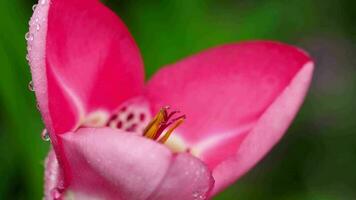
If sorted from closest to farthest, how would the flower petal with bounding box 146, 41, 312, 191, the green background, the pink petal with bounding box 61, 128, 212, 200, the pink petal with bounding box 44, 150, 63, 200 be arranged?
the pink petal with bounding box 61, 128, 212, 200 < the pink petal with bounding box 44, 150, 63, 200 < the flower petal with bounding box 146, 41, 312, 191 < the green background

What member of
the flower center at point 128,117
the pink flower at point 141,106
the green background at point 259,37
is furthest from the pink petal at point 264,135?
the green background at point 259,37

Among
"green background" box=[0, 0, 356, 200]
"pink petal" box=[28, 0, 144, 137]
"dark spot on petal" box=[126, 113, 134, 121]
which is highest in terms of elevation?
"pink petal" box=[28, 0, 144, 137]

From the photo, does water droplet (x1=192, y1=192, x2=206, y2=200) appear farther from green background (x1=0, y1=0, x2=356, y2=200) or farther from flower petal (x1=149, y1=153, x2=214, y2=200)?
green background (x1=0, y1=0, x2=356, y2=200)

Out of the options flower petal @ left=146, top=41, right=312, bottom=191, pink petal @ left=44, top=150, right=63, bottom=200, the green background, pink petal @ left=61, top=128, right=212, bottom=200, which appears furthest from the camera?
the green background

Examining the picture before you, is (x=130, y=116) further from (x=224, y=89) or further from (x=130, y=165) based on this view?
(x=130, y=165)

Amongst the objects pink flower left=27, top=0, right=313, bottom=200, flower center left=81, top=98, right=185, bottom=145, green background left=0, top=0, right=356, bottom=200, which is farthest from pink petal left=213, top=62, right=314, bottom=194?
green background left=0, top=0, right=356, bottom=200

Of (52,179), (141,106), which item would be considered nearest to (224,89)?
(141,106)

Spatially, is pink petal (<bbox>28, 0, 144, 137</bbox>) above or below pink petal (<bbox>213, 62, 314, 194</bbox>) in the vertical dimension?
above

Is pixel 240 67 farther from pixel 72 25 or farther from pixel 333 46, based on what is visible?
pixel 333 46
